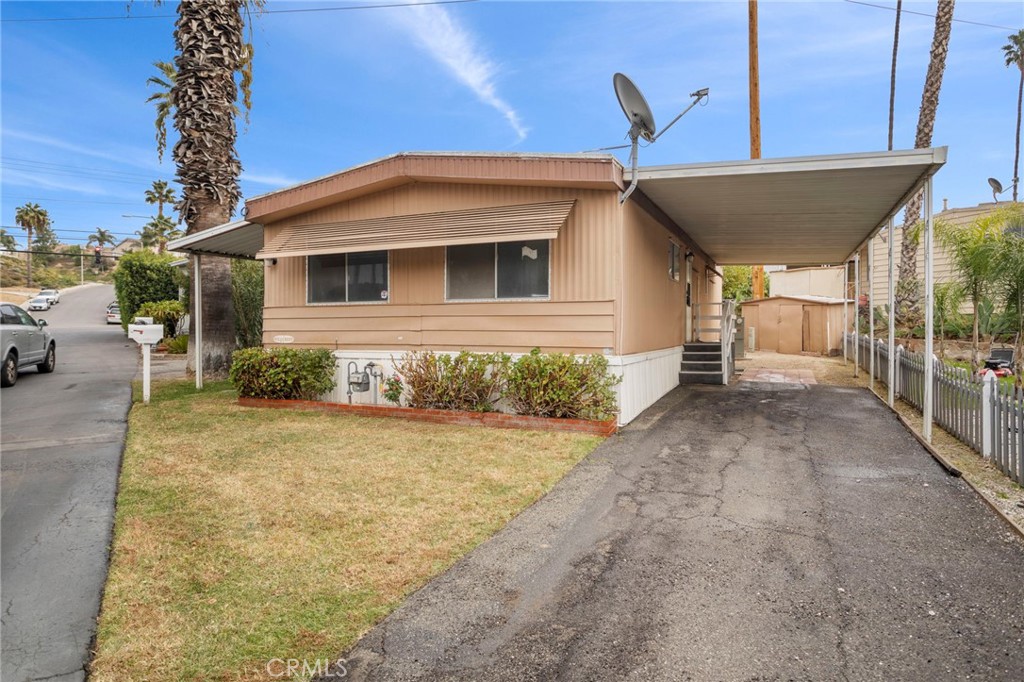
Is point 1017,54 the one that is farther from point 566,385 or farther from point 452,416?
point 452,416

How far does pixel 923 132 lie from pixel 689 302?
25.5 ft

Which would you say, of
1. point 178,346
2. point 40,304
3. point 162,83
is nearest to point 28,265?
point 40,304

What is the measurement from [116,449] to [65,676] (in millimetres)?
4601

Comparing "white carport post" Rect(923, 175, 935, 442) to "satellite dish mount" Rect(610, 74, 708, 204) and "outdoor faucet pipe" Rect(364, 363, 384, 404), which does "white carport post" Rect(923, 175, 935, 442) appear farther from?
"outdoor faucet pipe" Rect(364, 363, 384, 404)

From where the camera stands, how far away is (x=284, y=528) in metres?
A: 3.91

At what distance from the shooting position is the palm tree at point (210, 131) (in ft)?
36.7

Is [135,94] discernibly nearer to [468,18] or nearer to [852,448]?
[468,18]

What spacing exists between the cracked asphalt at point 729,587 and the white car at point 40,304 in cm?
5057

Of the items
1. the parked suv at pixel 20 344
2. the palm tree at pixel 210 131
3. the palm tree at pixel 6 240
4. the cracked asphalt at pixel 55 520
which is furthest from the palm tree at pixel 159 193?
the cracked asphalt at pixel 55 520

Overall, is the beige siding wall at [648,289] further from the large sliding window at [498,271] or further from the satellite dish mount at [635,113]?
the large sliding window at [498,271]

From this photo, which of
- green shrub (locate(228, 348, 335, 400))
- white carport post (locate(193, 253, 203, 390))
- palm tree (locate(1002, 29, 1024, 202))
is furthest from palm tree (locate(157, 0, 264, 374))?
palm tree (locate(1002, 29, 1024, 202))

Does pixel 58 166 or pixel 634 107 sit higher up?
pixel 58 166
